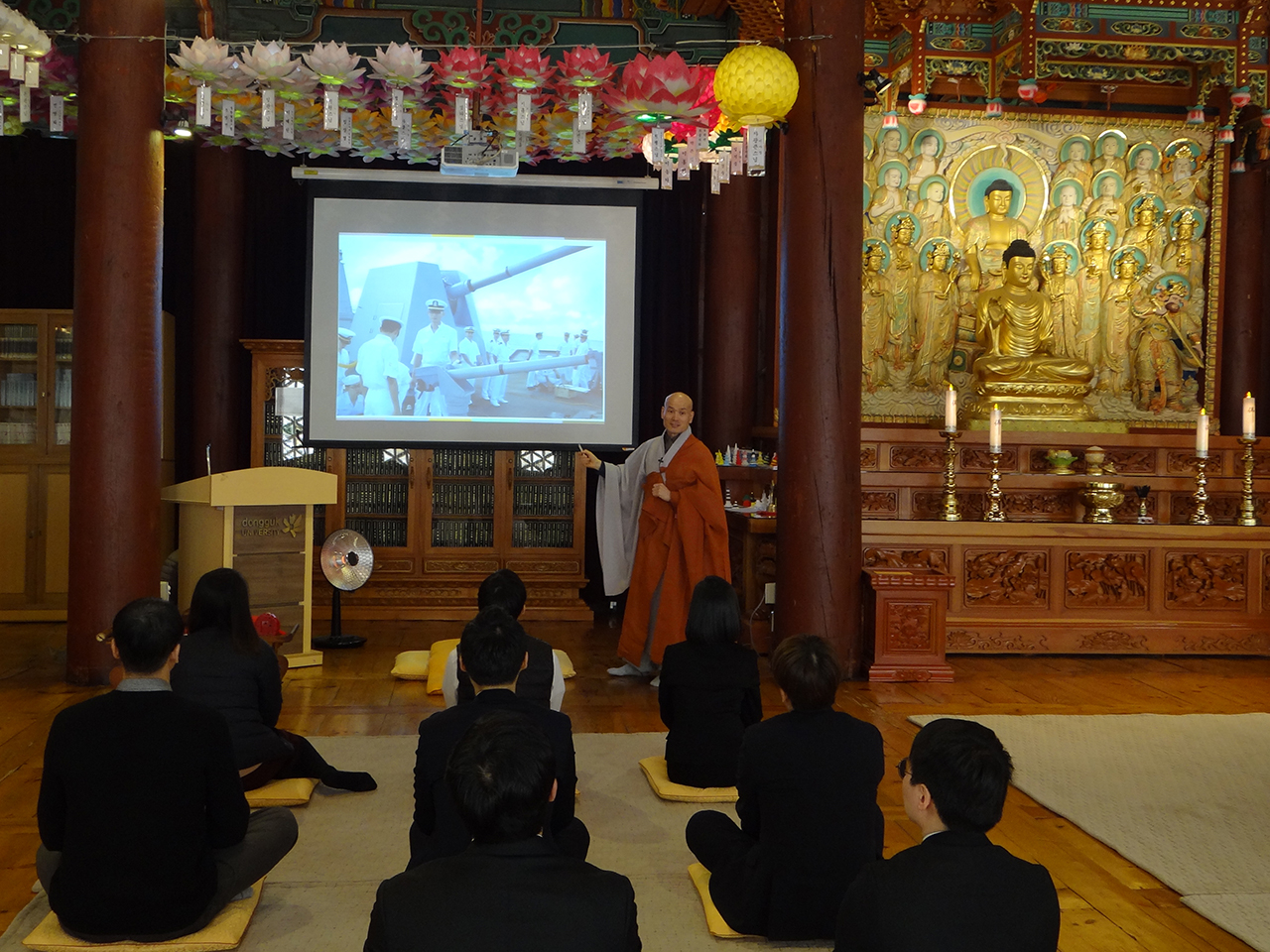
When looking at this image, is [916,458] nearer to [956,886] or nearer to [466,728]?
[466,728]

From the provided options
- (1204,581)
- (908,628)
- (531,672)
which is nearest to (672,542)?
(908,628)

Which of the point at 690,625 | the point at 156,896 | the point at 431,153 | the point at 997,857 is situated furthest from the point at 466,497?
the point at 997,857

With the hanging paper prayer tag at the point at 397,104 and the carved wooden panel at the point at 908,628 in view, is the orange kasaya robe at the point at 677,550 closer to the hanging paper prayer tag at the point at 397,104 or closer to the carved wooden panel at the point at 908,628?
the carved wooden panel at the point at 908,628

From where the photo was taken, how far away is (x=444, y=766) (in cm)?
226

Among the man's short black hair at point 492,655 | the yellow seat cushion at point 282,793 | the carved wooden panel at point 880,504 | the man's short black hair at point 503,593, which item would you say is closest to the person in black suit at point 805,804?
the man's short black hair at point 492,655

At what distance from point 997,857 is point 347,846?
2.06m

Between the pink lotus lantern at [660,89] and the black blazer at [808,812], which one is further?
the pink lotus lantern at [660,89]

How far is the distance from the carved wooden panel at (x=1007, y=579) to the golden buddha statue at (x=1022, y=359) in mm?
1523

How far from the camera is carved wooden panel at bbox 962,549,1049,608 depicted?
612cm

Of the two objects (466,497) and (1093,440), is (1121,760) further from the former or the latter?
(466,497)

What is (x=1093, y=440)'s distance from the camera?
272 inches

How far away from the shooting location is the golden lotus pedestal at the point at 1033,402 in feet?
24.4

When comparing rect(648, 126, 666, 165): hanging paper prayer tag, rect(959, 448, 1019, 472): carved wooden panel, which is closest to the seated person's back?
rect(648, 126, 666, 165): hanging paper prayer tag

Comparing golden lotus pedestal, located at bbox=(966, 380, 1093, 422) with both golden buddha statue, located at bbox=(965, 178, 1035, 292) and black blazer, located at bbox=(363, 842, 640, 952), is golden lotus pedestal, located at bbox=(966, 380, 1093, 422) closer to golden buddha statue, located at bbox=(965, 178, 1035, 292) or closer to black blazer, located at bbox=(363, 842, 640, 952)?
golden buddha statue, located at bbox=(965, 178, 1035, 292)
